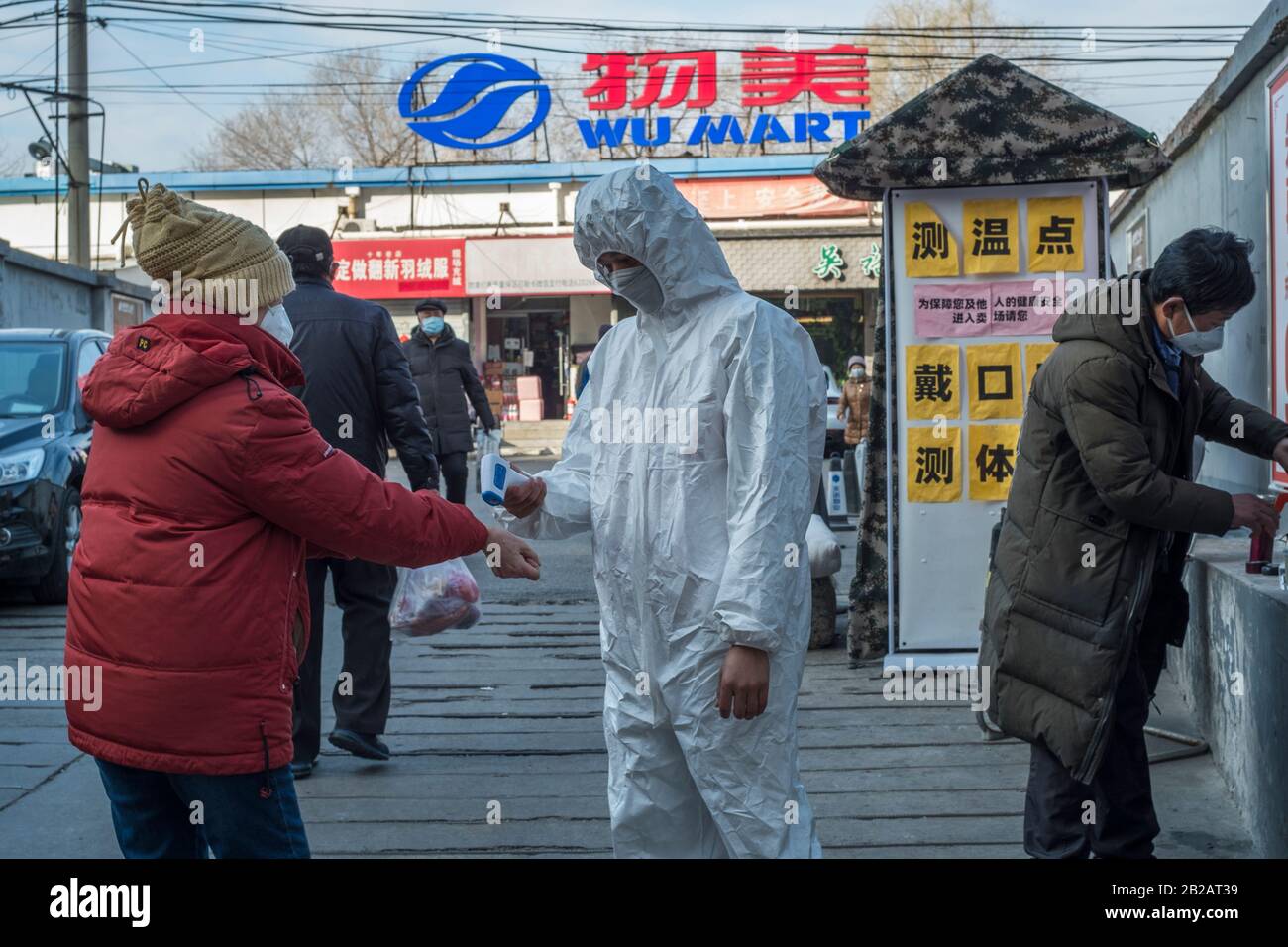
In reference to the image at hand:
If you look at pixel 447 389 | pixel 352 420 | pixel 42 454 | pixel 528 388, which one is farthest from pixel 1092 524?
pixel 528 388

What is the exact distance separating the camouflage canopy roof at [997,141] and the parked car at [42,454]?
526 cm

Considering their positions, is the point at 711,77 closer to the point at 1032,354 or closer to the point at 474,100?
the point at 474,100

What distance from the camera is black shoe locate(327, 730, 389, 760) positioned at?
5672 millimetres

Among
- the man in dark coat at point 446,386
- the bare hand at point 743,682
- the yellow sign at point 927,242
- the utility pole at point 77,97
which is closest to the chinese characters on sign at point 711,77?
the utility pole at point 77,97

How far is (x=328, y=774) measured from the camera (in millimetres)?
5629

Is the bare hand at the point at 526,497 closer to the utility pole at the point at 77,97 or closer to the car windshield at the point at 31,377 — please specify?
the car windshield at the point at 31,377

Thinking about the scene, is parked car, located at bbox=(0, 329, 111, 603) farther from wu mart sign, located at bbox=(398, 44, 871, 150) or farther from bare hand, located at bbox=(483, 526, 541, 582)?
wu mart sign, located at bbox=(398, 44, 871, 150)

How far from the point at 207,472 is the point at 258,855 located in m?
0.77

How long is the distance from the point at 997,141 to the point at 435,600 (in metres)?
3.46

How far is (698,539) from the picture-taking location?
3334mm

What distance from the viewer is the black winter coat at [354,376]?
221 inches

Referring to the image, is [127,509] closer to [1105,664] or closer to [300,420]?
[300,420]
